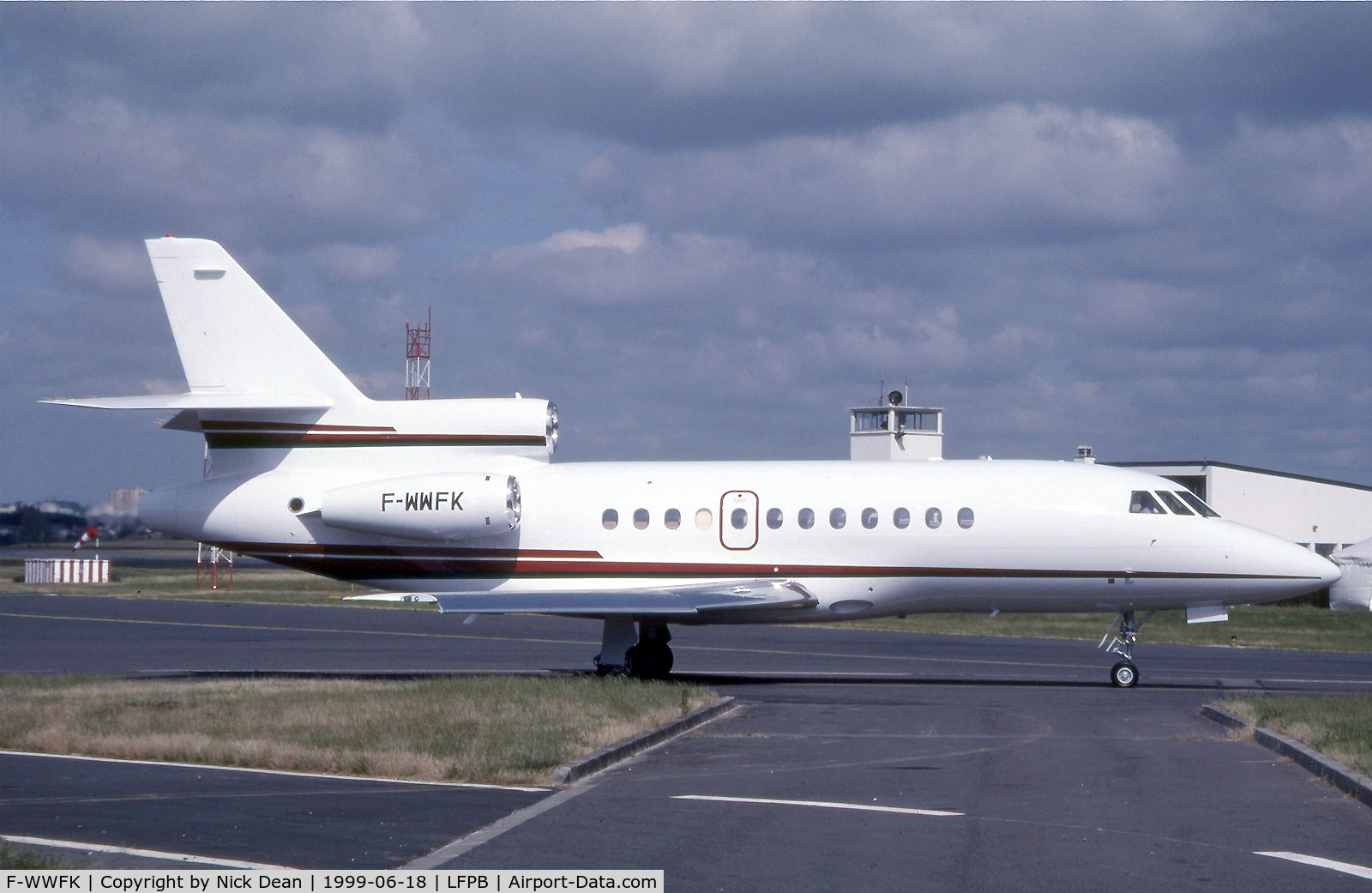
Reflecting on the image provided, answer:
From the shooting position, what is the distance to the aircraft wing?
2175 cm

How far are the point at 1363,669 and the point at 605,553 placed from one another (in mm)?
14844

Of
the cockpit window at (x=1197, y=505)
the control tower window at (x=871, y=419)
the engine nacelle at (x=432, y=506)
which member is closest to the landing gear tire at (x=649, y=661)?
the engine nacelle at (x=432, y=506)

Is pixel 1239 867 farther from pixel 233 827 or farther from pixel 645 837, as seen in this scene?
pixel 233 827

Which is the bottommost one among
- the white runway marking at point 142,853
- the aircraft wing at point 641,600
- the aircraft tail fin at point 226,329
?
the white runway marking at point 142,853

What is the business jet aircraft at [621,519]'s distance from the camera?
22.8 meters

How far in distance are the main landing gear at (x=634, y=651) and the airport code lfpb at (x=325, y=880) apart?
14244 mm

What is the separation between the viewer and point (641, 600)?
22.2m

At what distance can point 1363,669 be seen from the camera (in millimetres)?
26938

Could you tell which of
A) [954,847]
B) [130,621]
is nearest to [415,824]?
[954,847]

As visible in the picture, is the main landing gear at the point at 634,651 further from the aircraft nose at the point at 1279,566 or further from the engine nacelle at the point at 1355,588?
the engine nacelle at the point at 1355,588

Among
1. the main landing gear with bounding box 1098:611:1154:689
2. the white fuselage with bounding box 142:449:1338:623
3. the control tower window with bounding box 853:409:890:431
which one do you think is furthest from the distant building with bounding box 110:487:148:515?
the control tower window with bounding box 853:409:890:431

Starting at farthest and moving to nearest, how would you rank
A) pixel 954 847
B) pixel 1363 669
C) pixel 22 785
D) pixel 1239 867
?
1. pixel 1363 669
2. pixel 22 785
3. pixel 954 847
4. pixel 1239 867

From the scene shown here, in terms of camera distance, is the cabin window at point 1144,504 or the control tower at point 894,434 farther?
the control tower at point 894,434

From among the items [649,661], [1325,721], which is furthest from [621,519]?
[1325,721]
